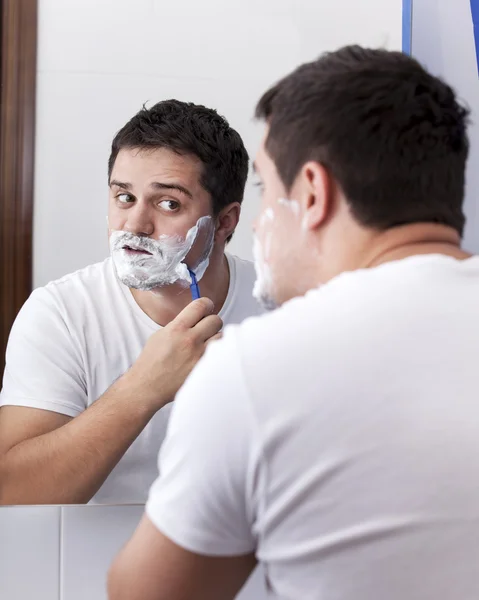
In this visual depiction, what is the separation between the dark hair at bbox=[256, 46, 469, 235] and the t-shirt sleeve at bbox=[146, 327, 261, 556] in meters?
0.16

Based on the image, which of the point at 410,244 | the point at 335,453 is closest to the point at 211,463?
the point at 335,453

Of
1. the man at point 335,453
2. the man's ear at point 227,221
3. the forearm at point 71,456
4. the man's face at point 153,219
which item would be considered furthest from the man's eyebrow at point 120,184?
the man at point 335,453

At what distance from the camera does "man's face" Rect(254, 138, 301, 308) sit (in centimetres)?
60

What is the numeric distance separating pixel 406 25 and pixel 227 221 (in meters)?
0.42

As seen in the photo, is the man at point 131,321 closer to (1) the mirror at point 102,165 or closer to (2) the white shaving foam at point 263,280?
(1) the mirror at point 102,165

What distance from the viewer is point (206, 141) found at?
0.99 meters

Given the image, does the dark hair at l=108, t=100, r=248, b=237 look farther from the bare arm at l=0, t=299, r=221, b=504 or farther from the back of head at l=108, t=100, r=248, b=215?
the bare arm at l=0, t=299, r=221, b=504

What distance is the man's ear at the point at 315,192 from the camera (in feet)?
1.84

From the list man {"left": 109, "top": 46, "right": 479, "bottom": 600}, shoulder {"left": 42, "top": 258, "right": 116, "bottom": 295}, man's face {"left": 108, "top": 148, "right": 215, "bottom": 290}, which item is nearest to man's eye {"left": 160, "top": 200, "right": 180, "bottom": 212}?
man's face {"left": 108, "top": 148, "right": 215, "bottom": 290}

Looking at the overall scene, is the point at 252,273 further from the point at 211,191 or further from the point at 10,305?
the point at 10,305

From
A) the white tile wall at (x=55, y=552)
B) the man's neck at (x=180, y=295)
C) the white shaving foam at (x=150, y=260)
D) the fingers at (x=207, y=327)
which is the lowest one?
the white tile wall at (x=55, y=552)

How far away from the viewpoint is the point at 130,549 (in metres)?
0.51

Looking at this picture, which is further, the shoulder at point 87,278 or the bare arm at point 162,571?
the shoulder at point 87,278

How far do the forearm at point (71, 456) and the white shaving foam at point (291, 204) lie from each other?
0.41 meters
